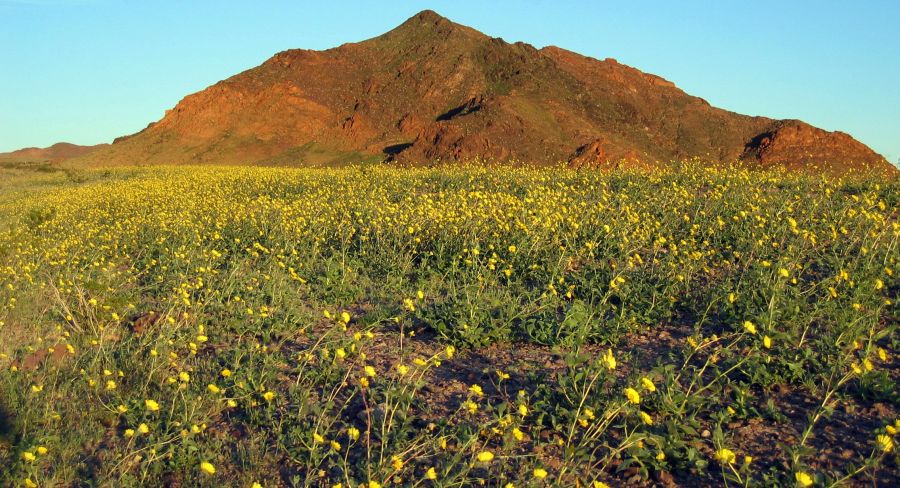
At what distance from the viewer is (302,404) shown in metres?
3.85

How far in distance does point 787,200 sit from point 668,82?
50.9 m

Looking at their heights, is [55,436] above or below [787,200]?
below

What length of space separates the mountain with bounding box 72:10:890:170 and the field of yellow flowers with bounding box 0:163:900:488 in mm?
24101

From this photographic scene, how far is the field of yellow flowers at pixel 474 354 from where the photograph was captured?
3.34 m

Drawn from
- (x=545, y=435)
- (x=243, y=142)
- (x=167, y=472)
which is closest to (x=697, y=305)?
(x=545, y=435)

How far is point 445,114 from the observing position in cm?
4512

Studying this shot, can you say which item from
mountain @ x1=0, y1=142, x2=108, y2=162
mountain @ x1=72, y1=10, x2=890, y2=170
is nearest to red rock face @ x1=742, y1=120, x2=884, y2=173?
mountain @ x1=72, y1=10, x2=890, y2=170

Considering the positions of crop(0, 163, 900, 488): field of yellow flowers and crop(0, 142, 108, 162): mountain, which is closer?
crop(0, 163, 900, 488): field of yellow flowers

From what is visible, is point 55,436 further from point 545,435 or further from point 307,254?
point 307,254

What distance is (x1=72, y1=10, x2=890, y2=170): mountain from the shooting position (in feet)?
117

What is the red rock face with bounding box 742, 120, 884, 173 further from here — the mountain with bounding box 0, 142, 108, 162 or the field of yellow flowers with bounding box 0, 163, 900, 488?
the mountain with bounding box 0, 142, 108, 162

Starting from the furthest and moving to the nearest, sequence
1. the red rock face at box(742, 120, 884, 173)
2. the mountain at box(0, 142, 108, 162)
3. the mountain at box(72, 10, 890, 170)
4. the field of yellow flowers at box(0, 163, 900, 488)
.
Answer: the mountain at box(0, 142, 108, 162) → the red rock face at box(742, 120, 884, 173) → the mountain at box(72, 10, 890, 170) → the field of yellow flowers at box(0, 163, 900, 488)

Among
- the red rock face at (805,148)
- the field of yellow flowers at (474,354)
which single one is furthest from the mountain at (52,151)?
the field of yellow flowers at (474,354)

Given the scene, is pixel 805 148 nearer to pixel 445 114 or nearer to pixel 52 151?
pixel 445 114
